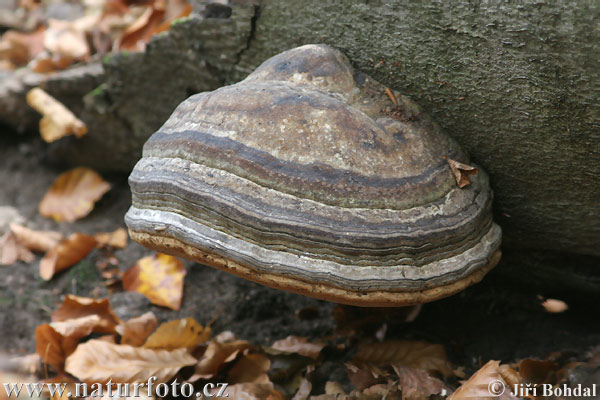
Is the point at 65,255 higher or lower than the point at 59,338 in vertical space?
lower

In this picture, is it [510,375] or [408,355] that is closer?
[510,375]

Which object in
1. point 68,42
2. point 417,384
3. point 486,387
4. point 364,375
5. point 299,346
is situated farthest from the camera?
point 68,42

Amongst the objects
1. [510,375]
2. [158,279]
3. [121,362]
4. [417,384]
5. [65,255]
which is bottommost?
[65,255]

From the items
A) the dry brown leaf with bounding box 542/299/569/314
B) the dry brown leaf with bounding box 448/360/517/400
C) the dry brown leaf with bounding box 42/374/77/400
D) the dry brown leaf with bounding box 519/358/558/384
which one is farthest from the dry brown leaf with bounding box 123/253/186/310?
the dry brown leaf with bounding box 542/299/569/314

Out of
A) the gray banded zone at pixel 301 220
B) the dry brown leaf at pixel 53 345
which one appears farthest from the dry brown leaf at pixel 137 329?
the gray banded zone at pixel 301 220

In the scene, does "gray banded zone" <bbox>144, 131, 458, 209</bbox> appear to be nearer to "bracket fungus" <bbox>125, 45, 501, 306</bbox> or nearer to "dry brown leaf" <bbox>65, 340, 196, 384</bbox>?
"bracket fungus" <bbox>125, 45, 501, 306</bbox>

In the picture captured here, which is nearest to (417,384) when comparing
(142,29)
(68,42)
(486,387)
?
(486,387)

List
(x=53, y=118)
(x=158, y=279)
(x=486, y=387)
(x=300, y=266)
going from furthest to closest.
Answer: (x=53, y=118)
(x=158, y=279)
(x=486, y=387)
(x=300, y=266)

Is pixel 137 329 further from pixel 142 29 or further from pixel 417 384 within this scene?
pixel 142 29

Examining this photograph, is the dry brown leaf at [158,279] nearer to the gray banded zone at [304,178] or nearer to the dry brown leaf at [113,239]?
the dry brown leaf at [113,239]
